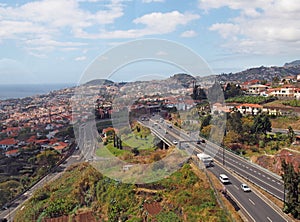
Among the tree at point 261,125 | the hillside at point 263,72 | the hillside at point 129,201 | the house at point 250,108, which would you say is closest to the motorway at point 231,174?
the hillside at point 129,201

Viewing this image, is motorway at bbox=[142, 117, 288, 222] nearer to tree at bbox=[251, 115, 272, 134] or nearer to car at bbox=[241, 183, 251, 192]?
car at bbox=[241, 183, 251, 192]

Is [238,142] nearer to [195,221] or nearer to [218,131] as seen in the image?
[218,131]

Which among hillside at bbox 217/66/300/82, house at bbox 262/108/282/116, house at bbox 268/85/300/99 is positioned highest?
hillside at bbox 217/66/300/82

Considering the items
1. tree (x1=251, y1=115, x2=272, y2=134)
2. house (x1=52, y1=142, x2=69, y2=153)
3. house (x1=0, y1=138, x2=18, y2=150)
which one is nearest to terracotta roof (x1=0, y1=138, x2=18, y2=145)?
house (x1=0, y1=138, x2=18, y2=150)

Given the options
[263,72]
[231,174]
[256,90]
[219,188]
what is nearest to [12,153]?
[231,174]

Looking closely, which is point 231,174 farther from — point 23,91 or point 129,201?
point 23,91

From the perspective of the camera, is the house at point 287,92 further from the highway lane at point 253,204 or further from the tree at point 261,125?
the highway lane at point 253,204

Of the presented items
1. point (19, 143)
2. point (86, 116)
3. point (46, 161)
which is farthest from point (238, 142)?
point (19, 143)
